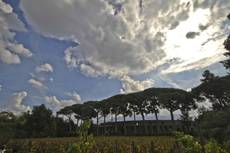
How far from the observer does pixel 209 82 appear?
4741cm

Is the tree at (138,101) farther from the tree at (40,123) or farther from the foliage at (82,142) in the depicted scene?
the foliage at (82,142)

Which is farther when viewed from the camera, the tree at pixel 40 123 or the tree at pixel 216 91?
the tree at pixel 40 123

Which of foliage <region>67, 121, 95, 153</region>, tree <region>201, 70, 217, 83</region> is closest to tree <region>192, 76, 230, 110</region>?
tree <region>201, 70, 217, 83</region>

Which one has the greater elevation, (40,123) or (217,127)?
(40,123)

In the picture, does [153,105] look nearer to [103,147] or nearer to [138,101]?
[138,101]

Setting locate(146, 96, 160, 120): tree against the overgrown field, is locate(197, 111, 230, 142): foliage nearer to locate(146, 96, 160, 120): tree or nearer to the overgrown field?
the overgrown field

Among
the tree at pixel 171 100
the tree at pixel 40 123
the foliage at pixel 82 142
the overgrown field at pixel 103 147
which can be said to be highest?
the tree at pixel 171 100

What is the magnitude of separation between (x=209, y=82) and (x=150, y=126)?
24916mm

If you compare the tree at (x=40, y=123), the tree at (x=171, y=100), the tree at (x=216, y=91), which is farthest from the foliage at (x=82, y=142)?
the tree at (x=40, y=123)

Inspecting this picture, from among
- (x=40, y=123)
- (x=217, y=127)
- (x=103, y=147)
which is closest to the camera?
(x=217, y=127)

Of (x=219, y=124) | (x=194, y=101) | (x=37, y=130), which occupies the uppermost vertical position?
(x=194, y=101)

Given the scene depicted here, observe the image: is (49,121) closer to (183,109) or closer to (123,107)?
(123,107)

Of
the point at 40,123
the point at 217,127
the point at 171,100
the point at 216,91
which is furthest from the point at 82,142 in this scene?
the point at 40,123

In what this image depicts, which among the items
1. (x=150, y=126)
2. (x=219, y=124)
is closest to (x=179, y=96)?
(x=150, y=126)
